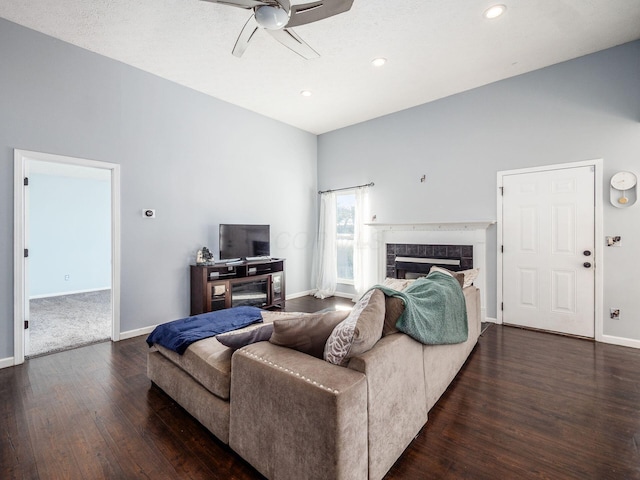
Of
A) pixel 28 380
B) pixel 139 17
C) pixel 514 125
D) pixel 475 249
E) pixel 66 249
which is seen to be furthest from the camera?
pixel 66 249

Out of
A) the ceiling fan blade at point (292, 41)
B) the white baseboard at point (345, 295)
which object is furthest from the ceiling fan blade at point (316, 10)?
the white baseboard at point (345, 295)

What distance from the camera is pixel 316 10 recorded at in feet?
7.04

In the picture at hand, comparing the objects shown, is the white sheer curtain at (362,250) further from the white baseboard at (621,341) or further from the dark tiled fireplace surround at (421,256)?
the white baseboard at (621,341)

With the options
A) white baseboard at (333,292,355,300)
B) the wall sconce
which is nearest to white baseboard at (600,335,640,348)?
the wall sconce

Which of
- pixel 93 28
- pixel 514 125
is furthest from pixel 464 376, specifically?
pixel 93 28

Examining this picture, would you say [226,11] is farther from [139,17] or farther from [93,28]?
[93,28]

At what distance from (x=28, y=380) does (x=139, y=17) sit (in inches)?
132

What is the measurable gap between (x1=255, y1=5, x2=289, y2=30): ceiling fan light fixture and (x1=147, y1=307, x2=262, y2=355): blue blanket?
229 cm

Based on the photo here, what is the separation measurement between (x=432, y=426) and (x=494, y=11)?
11.2ft

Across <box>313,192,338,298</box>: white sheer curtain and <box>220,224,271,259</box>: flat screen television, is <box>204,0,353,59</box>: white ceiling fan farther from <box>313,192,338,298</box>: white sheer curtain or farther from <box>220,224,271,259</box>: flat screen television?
<box>313,192,338,298</box>: white sheer curtain

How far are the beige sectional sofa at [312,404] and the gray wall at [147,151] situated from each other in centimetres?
227

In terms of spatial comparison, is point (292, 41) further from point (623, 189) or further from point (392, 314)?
point (623, 189)

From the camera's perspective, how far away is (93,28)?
2902mm

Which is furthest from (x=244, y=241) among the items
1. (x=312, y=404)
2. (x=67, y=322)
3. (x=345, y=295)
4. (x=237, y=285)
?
(x=312, y=404)
